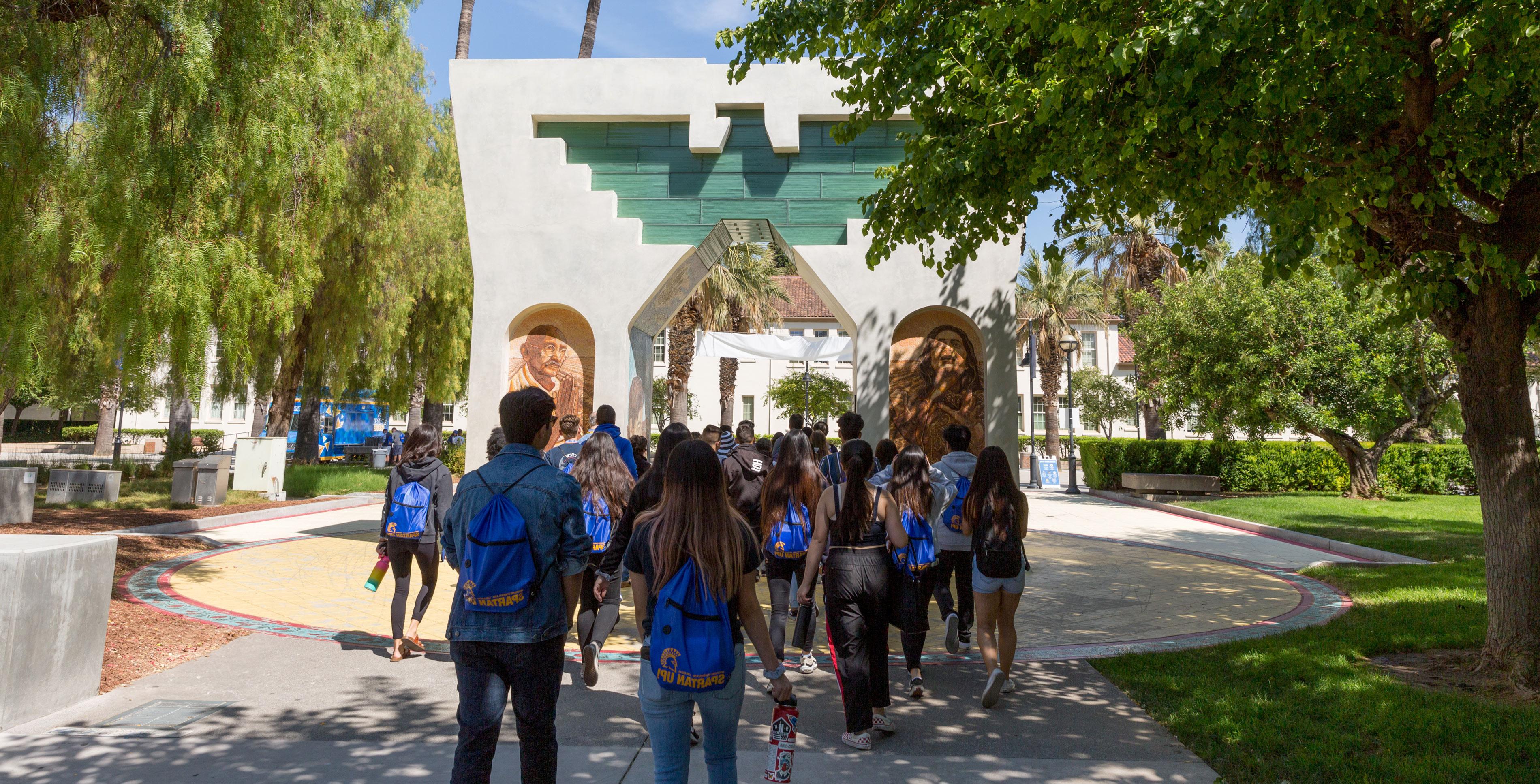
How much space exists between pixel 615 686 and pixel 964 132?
4.91 metres

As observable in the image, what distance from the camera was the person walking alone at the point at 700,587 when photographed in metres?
3.18

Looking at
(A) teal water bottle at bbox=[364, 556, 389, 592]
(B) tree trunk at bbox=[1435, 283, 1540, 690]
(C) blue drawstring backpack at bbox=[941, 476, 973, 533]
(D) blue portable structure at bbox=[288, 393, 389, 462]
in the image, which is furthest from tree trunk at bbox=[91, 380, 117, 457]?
(B) tree trunk at bbox=[1435, 283, 1540, 690]

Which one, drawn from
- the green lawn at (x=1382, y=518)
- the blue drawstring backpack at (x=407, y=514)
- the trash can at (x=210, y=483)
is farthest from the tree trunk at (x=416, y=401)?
the green lawn at (x=1382, y=518)

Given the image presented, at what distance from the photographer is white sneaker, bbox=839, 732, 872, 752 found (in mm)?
4715

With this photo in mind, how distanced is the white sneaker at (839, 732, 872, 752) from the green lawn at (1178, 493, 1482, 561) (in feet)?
33.6

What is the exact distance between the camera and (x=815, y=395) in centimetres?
3934

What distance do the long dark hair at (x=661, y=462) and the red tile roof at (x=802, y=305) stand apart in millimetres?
39587

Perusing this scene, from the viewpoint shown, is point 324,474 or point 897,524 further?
point 324,474

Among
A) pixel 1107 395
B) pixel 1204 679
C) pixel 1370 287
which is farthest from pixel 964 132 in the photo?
pixel 1107 395

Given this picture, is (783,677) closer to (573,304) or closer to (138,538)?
(573,304)

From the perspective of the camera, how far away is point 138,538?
37.7 ft

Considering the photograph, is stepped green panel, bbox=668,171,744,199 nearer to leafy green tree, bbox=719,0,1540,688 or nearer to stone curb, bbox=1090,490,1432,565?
leafy green tree, bbox=719,0,1540,688

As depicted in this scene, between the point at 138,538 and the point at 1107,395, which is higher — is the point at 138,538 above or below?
below

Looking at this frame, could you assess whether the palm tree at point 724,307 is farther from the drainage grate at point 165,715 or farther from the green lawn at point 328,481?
the drainage grate at point 165,715
